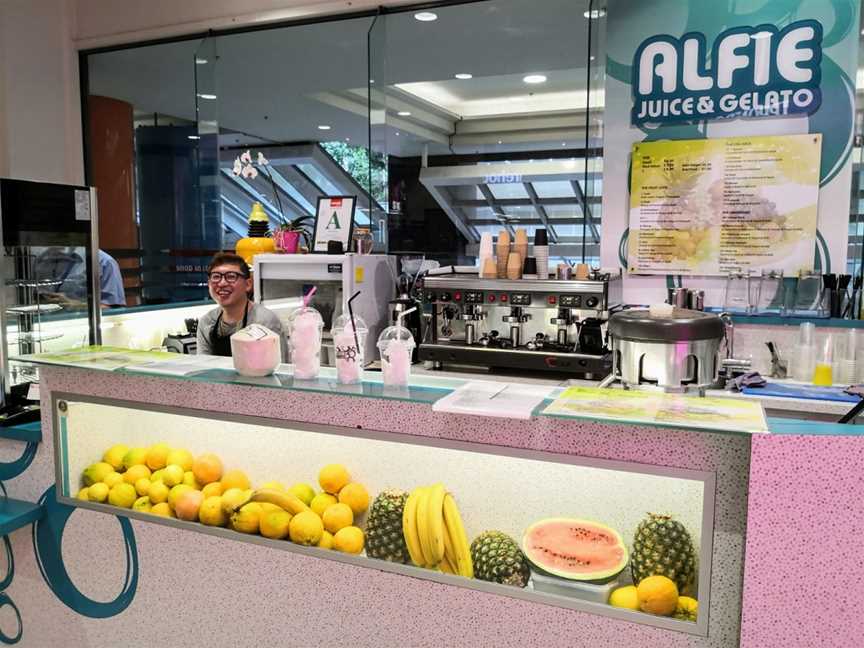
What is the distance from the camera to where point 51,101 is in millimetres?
5406

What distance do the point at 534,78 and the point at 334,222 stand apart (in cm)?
274

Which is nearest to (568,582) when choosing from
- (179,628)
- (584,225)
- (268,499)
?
(268,499)

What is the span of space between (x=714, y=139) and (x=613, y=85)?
0.64 meters

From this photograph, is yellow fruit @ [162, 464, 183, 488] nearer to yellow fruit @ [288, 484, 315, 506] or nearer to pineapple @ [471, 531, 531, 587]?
yellow fruit @ [288, 484, 315, 506]

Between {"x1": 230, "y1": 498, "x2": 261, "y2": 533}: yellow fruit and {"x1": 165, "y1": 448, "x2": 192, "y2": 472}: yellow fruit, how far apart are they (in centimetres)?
29

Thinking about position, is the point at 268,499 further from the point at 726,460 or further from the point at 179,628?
the point at 726,460

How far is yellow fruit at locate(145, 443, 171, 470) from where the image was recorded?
7.06 feet

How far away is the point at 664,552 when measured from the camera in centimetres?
154

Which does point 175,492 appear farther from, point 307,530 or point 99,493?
point 307,530

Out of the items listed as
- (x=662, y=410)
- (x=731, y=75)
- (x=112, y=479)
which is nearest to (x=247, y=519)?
(x=112, y=479)

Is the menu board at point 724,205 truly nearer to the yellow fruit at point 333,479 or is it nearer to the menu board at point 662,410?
the menu board at point 662,410

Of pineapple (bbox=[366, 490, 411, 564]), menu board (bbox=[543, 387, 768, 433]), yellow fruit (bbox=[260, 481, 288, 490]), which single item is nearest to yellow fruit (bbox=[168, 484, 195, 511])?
yellow fruit (bbox=[260, 481, 288, 490])

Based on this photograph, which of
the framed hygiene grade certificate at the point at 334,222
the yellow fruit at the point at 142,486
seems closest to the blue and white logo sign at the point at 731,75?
the framed hygiene grade certificate at the point at 334,222

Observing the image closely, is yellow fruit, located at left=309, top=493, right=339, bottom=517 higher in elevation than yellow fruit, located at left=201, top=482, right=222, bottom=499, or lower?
higher
